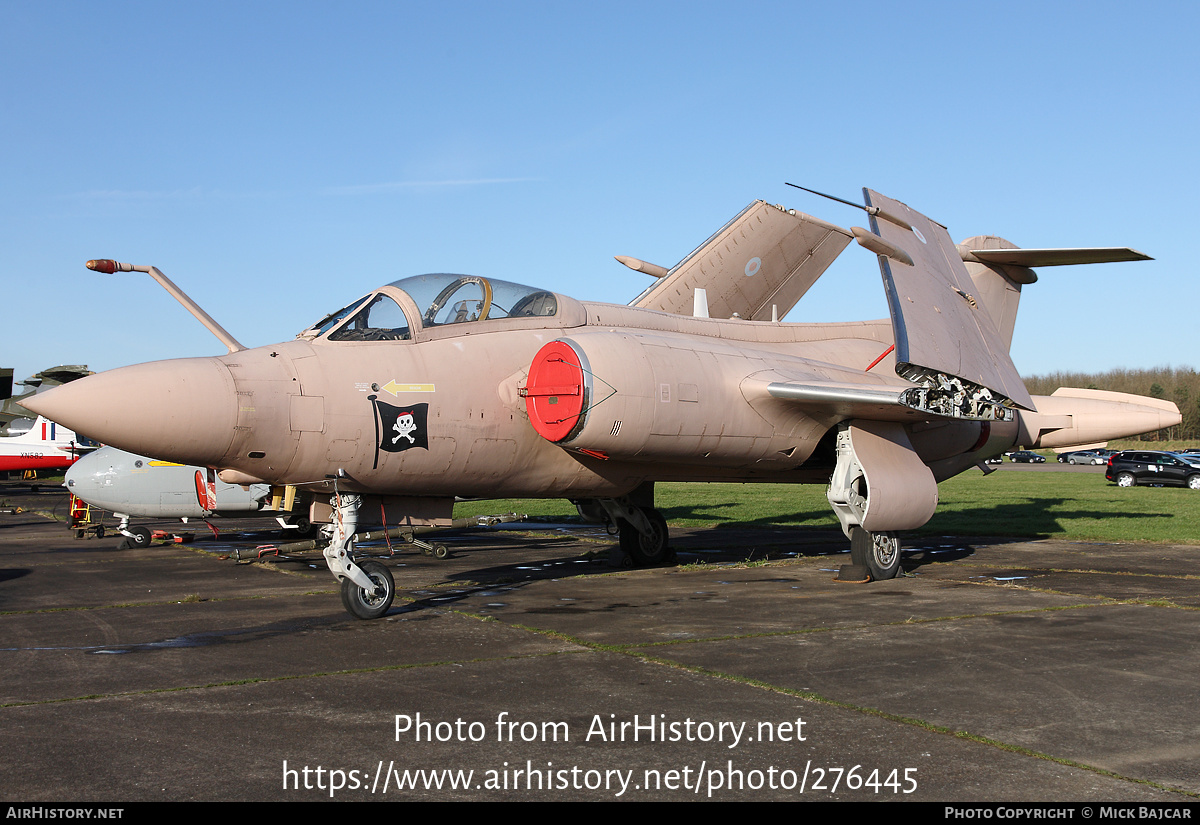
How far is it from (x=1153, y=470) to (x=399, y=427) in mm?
39918

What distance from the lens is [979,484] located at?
129 feet

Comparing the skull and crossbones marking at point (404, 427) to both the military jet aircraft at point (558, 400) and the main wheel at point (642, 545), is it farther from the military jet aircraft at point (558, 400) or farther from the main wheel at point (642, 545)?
the main wheel at point (642, 545)

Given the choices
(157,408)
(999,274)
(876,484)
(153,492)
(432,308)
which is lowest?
(153,492)

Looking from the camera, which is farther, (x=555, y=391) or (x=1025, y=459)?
(x=1025, y=459)

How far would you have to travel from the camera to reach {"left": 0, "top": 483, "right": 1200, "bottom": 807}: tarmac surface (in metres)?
4.47

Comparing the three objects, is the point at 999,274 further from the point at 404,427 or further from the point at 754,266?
the point at 404,427

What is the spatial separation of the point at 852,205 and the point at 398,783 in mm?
8103

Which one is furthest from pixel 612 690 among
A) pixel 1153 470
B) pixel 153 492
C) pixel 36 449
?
pixel 1153 470

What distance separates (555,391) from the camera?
912 centimetres

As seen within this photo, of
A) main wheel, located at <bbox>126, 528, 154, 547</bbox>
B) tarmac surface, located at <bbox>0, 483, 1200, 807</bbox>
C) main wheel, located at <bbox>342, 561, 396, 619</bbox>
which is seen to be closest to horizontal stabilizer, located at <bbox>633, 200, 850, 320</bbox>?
tarmac surface, located at <bbox>0, 483, 1200, 807</bbox>

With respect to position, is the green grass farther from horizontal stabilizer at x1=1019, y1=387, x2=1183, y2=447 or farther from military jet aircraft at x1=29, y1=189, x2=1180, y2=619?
military jet aircraft at x1=29, y1=189, x2=1180, y2=619

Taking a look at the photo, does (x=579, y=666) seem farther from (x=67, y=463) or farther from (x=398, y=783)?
(x=67, y=463)

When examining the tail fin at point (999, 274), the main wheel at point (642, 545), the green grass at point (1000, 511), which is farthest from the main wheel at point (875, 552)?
the green grass at point (1000, 511)
